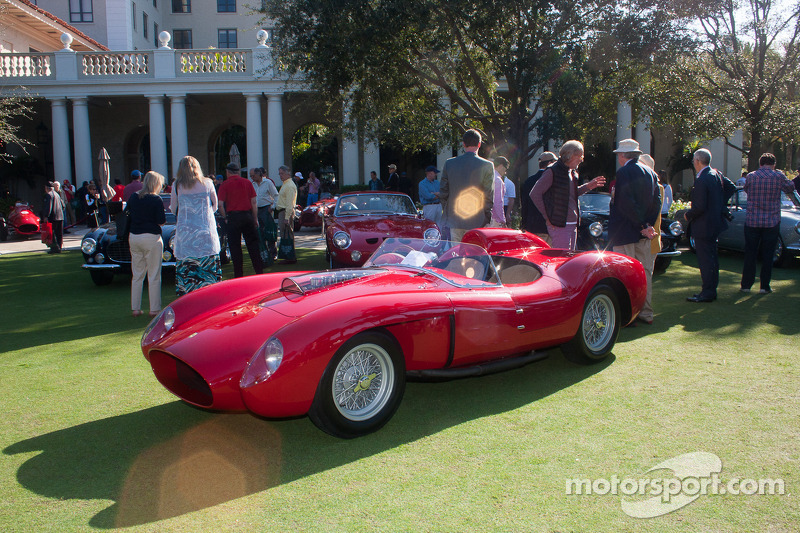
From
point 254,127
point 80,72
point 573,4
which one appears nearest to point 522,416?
point 573,4

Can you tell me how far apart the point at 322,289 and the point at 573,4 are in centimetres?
1073

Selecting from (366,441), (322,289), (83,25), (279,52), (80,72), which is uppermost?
(83,25)

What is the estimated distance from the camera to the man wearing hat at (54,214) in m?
13.7

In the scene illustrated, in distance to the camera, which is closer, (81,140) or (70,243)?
(70,243)

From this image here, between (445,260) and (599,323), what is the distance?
149 centimetres

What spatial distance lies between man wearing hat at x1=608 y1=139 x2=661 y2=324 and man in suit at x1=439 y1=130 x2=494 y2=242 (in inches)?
51.4

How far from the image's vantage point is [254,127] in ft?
78.7

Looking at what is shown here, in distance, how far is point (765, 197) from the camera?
797 centimetres

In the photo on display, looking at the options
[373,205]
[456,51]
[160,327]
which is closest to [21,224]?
[373,205]

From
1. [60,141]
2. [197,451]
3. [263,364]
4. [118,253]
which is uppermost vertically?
[60,141]

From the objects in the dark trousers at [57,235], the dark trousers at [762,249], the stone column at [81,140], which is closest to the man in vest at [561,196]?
the dark trousers at [762,249]

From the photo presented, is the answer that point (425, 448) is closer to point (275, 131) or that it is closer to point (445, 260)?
point (445, 260)

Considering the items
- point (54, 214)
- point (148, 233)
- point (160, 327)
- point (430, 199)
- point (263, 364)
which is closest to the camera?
point (263, 364)

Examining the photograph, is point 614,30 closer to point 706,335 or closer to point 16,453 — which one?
point 706,335
